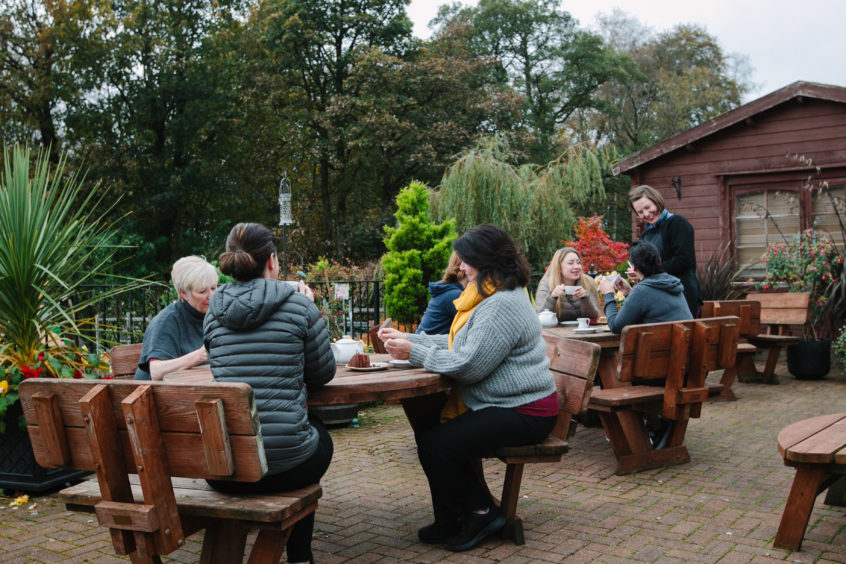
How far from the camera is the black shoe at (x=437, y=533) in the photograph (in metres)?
3.79

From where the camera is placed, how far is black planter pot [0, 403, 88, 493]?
4.72m

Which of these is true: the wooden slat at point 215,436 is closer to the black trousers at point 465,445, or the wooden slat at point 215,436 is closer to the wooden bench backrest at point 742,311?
the black trousers at point 465,445

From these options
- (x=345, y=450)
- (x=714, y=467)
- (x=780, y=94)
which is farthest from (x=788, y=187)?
(x=345, y=450)

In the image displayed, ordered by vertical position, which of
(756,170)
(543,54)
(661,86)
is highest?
(543,54)

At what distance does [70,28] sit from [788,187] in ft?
72.5

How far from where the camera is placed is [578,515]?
4.19m

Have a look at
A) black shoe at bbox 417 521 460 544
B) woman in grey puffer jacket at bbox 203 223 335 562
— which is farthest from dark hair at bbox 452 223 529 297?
black shoe at bbox 417 521 460 544

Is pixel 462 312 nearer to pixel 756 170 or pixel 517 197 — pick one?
pixel 756 170

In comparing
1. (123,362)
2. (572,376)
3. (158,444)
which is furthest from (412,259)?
(158,444)

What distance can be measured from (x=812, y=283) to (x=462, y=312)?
26.8 feet

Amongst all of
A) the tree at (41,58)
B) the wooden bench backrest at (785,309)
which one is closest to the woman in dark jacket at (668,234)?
the wooden bench backrest at (785,309)

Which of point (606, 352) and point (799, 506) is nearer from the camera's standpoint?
point (799, 506)

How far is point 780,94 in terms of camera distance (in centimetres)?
1158

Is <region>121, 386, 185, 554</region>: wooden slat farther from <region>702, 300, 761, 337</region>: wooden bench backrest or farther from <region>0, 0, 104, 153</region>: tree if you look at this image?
<region>0, 0, 104, 153</region>: tree
